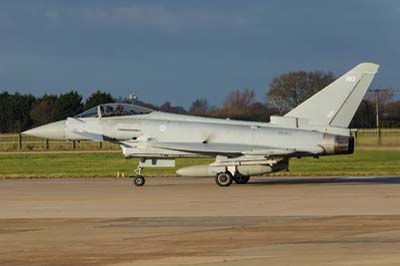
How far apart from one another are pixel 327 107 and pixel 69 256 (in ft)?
52.0

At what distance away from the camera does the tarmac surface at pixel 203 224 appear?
42.3 ft

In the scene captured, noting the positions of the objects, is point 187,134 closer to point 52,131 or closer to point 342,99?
point 52,131

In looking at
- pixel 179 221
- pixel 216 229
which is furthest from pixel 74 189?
pixel 216 229

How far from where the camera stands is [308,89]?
8594 centimetres

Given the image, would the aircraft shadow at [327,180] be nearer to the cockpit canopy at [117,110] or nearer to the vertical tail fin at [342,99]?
the vertical tail fin at [342,99]

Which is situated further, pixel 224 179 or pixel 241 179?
pixel 241 179

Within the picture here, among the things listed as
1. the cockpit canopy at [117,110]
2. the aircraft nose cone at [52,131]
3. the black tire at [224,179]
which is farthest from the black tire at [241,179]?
the aircraft nose cone at [52,131]

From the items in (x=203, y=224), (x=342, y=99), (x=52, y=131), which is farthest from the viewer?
(x=52, y=131)

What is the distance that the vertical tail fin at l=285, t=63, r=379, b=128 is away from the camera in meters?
27.5

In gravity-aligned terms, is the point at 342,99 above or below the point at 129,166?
above

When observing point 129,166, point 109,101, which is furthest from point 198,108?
point 109,101

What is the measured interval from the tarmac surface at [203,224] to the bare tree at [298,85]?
5532cm

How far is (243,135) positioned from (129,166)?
14.6 metres

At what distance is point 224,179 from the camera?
27.7 meters
